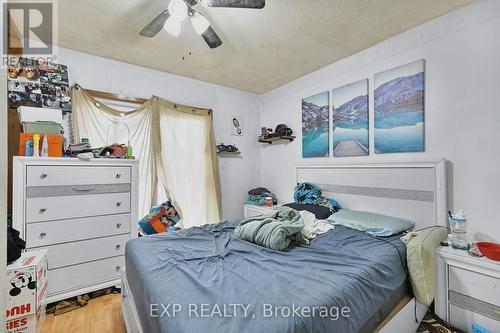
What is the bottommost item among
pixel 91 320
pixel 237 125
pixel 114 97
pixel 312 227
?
pixel 91 320

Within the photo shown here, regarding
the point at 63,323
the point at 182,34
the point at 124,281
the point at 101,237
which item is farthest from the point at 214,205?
the point at 182,34

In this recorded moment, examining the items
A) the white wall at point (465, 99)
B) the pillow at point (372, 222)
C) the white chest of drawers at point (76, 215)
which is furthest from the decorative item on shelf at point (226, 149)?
the white wall at point (465, 99)

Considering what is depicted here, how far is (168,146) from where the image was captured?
328 centimetres

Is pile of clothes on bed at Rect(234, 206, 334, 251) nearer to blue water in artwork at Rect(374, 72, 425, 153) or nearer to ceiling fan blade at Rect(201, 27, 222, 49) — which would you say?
blue water in artwork at Rect(374, 72, 425, 153)

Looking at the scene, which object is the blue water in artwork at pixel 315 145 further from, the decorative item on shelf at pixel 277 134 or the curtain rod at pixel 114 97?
the curtain rod at pixel 114 97

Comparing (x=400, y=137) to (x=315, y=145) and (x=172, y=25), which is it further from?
(x=172, y=25)

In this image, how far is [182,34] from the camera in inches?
92.1

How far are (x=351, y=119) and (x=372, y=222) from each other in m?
1.29

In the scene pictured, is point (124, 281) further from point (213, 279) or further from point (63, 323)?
point (213, 279)

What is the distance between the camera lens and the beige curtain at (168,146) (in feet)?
8.95

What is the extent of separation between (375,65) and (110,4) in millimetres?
2716

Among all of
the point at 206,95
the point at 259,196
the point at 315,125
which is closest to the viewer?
the point at 315,125
